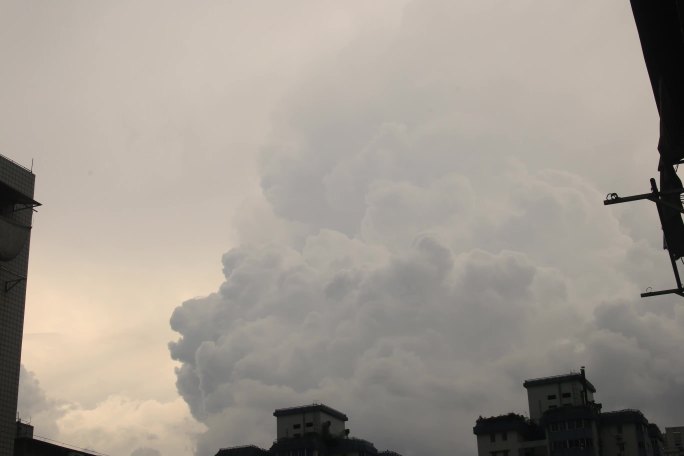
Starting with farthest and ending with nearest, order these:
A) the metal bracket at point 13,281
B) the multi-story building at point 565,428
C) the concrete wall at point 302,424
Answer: the concrete wall at point 302,424 → the multi-story building at point 565,428 → the metal bracket at point 13,281

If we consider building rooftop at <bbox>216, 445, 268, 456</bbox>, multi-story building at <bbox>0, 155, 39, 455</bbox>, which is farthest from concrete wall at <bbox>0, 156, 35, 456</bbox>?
building rooftop at <bbox>216, 445, 268, 456</bbox>

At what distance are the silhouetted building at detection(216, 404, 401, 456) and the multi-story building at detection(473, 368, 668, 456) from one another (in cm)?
2209

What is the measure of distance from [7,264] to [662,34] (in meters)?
75.2

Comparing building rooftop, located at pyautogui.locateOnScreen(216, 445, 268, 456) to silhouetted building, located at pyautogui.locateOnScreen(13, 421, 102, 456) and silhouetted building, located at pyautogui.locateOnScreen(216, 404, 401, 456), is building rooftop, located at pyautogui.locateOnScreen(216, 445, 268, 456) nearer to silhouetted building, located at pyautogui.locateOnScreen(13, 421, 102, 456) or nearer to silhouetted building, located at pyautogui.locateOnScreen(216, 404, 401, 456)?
silhouetted building, located at pyautogui.locateOnScreen(216, 404, 401, 456)

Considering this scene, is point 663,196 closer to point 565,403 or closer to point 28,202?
point 28,202

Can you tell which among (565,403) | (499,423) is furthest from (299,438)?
(565,403)

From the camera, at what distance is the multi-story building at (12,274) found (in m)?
82.0

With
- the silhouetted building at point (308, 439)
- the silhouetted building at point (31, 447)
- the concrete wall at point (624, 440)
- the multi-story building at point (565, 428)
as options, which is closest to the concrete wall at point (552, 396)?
the multi-story building at point (565, 428)

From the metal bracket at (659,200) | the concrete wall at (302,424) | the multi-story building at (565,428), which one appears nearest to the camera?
the metal bracket at (659,200)

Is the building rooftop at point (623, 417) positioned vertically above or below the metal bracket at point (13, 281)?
below

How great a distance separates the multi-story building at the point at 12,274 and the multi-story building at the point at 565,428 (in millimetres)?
77294

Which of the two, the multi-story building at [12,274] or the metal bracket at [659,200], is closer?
the metal bracket at [659,200]

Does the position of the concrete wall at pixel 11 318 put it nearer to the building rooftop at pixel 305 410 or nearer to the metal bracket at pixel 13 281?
the metal bracket at pixel 13 281

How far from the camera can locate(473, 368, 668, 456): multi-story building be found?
416 ft
